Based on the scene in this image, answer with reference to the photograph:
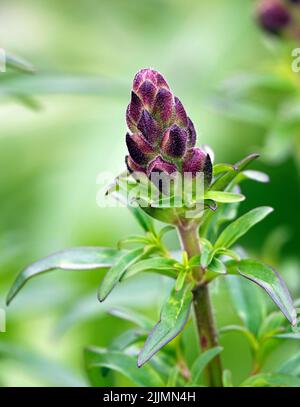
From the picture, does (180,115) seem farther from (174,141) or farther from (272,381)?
(272,381)

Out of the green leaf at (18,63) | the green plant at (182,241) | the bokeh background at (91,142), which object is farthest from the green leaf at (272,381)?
the green leaf at (18,63)

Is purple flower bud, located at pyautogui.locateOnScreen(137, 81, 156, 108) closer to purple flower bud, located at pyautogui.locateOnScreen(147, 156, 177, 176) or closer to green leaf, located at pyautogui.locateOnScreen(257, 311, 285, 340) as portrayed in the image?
purple flower bud, located at pyautogui.locateOnScreen(147, 156, 177, 176)

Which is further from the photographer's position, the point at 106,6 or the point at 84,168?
the point at 106,6

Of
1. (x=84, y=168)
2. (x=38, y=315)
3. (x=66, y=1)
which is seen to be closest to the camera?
(x=38, y=315)

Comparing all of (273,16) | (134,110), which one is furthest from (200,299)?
(273,16)

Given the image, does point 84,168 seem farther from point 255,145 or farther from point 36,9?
point 36,9

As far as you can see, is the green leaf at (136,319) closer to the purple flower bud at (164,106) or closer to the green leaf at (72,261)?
the green leaf at (72,261)

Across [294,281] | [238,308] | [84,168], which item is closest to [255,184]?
[84,168]
